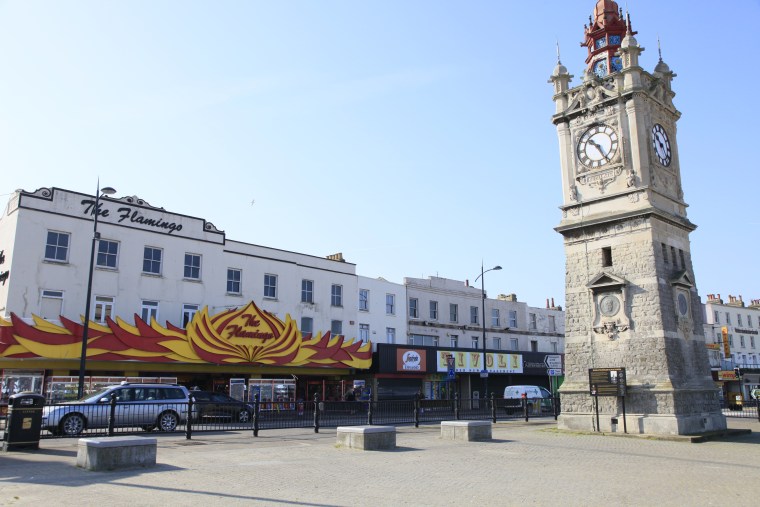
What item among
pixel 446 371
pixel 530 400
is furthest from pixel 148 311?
pixel 446 371

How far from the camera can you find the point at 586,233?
23516 mm

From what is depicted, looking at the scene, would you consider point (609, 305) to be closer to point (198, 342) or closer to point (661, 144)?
point (661, 144)

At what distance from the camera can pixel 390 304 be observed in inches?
1734

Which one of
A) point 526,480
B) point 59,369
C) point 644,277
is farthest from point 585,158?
point 59,369

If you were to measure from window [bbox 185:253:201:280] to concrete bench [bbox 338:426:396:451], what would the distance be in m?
20.6

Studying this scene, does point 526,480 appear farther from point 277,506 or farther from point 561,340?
point 561,340

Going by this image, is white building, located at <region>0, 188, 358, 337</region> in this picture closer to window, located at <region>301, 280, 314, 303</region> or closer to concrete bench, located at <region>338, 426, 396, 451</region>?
window, located at <region>301, 280, 314, 303</region>

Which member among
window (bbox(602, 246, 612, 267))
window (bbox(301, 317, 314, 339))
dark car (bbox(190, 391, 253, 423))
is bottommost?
dark car (bbox(190, 391, 253, 423))

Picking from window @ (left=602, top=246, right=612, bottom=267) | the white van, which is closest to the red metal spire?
window @ (left=602, top=246, right=612, bottom=267)

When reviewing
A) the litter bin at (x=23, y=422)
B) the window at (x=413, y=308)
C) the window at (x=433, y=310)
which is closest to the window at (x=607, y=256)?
the litter bin at (x=23, y=422)

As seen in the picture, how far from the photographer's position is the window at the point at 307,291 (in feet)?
128

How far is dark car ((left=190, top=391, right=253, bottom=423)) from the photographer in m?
20.5

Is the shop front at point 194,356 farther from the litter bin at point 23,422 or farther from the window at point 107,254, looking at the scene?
the litter bin at point 23,422

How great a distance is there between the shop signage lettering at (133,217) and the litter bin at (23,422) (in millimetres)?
17087
